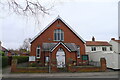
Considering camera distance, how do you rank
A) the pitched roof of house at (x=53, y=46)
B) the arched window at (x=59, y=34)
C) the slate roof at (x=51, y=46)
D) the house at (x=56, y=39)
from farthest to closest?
the arched window at (x=59, y=34) → the house at (x=56, y=39) → the slate roof at (x=51, y=46) → the pitched roof of house at (x=53, y=46)

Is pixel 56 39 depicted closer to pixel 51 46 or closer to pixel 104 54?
pixel 51 46

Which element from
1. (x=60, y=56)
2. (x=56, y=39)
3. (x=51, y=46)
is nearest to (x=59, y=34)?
(x=56, y=39)

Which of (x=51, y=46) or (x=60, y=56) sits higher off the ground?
(x=51, y=46)

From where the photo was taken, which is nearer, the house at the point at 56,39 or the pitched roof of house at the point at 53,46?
the pitched roof of house at the point at 53,46

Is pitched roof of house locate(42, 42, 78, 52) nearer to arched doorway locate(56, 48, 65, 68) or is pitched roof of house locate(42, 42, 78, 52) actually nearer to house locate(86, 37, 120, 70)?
arched doorway locate(56, 48, 65, 68)

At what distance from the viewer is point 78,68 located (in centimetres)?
1897

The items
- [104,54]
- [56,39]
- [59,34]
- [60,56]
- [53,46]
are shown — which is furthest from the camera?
[59,34]

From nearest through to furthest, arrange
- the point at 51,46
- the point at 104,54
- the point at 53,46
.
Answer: the point at 104,54
the point at 53,46
the point at 51,46

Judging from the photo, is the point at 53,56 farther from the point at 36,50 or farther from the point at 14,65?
the point at 14,65

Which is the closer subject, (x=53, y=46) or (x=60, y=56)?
(x=60, y=56)

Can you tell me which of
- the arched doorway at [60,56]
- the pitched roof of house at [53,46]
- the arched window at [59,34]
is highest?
the arched window at [59,34]

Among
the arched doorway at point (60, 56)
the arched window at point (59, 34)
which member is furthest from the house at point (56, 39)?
the arched doorway at point (60, 56)

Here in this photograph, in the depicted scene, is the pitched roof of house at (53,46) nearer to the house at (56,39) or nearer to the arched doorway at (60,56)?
the house at (56,39)

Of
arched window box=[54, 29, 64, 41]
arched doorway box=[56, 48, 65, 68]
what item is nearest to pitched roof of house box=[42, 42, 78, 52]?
arched doorway box=[56, 48, 65, 68]
